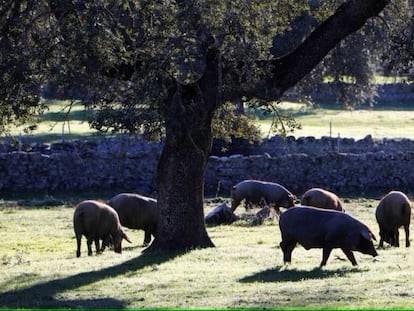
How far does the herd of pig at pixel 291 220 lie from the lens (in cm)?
1984

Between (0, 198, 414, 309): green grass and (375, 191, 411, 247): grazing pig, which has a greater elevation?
(375, 191, 411, 247): grazing pig

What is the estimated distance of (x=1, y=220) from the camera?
3269 cm

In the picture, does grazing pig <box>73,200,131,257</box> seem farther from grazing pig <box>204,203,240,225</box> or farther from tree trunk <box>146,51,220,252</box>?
grazing pig <box>204,203,240,225</box>

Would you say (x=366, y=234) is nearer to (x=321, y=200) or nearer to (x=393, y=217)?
(x=393, y=217)

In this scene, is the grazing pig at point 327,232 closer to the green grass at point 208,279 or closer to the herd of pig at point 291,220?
the herd of pig at point 291,220

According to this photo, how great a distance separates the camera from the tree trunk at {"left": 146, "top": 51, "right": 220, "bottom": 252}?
22.0 metres

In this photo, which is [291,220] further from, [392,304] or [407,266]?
[392,304]

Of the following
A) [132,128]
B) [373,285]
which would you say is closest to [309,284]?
[373,285]

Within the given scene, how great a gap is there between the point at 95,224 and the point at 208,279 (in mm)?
6779

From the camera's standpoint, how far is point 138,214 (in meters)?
27.8

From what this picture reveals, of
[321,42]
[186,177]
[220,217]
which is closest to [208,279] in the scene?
[186,177]

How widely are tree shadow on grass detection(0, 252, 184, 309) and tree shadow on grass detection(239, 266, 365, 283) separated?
2.70m

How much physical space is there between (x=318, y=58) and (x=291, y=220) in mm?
4006

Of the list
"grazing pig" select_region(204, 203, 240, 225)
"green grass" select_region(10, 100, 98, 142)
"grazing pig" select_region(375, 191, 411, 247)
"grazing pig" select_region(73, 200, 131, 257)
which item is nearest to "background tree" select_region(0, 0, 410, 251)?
"grazing pig" select_region(73, 200, 131, 257)
